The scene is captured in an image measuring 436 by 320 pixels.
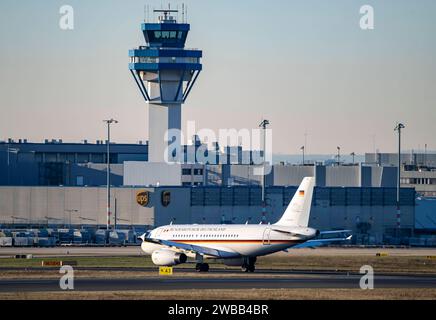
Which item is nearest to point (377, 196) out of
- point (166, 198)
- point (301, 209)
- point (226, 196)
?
point (226, 196)

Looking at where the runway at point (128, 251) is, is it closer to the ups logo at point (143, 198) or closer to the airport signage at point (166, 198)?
the ups logo at point (143, 198)

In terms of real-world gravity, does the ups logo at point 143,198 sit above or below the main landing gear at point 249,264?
above

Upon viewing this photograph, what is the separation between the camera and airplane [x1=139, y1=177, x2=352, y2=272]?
3772 inches

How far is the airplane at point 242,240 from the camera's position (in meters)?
95.8

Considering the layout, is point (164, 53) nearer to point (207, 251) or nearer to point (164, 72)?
point (164, 72)

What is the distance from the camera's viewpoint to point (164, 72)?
182 m

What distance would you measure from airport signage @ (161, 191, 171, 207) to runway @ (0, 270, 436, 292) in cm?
6898

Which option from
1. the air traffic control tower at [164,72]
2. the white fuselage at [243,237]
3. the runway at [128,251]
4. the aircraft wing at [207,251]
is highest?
the air traffic control tower at [164,72]

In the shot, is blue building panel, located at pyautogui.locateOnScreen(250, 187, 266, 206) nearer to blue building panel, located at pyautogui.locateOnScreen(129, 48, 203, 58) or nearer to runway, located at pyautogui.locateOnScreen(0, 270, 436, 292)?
blue building panel, located at pyautogui.locateOnScreen(129, 48, 203, 58)

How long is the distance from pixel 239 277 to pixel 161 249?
47.7 feet

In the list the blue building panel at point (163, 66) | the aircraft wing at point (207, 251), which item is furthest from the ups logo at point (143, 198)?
the aircraft wing at point (207, 251)

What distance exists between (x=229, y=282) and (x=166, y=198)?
78.8m

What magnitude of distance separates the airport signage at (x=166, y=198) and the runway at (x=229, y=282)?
226ft
